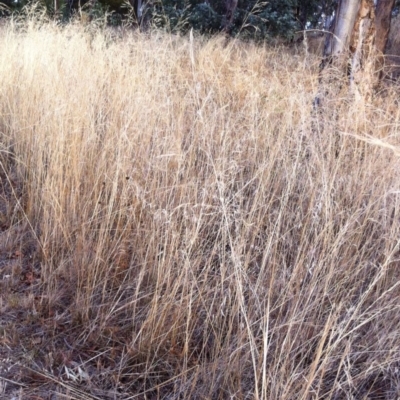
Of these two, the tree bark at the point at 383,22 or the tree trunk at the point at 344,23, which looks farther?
the tree bark at the point at 383,22

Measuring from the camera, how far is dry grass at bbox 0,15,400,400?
56.4 inches

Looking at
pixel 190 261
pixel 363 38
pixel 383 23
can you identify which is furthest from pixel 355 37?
pixel 190 261

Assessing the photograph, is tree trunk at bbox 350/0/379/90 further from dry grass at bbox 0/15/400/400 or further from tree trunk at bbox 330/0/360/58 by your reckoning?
dry grass at bbox 0/15/400/400

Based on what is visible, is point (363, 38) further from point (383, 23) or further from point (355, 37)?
point (383, 23)

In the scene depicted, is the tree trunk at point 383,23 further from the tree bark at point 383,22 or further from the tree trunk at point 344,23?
the tree trunk at point 344,23

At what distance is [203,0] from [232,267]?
35.5 feet

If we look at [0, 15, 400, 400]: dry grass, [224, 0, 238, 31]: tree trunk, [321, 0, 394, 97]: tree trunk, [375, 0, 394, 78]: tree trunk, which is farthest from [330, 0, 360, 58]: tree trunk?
[224, 0, 238, 31]: tree trunk

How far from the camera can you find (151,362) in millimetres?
1511

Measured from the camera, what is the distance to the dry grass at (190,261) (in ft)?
4.70

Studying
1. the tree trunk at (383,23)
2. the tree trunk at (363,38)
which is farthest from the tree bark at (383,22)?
the tree trunk at (363,38)

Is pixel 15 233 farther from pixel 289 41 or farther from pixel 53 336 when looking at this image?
pixel 289 41

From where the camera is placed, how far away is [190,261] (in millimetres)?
1766

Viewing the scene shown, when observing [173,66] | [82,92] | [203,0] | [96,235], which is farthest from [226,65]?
[203,0]

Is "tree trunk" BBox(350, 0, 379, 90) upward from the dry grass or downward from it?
upward
